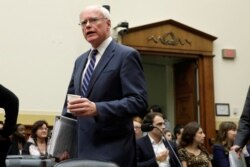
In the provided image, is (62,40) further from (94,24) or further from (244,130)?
(94,24)

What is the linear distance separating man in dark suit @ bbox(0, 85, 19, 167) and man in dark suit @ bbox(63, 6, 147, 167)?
31 cm

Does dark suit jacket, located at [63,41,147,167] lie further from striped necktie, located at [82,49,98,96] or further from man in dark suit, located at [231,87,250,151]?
man in dark suit, located at [231,87,250,151]

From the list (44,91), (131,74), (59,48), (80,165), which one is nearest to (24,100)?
(44,91)

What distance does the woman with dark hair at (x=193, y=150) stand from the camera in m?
5.17

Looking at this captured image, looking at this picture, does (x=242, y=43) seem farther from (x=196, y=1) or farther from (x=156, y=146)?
(x=156, y=146)

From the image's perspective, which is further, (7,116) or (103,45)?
(103,45)

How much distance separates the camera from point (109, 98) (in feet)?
8.37

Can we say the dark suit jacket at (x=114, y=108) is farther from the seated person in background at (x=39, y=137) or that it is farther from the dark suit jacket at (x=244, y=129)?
the seated person in background at (x=39, y=137)

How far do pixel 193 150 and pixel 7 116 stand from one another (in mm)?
3359

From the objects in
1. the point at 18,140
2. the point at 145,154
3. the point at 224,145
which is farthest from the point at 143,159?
the point at 18,140

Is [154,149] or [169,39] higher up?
[169,39]

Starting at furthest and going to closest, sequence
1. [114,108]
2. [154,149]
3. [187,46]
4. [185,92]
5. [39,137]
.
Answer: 1. [185,92]
2. [187,46]
3. [39,137]
4. [154,149]
5. [114,108]

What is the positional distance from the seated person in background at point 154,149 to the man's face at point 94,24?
1.86 meters

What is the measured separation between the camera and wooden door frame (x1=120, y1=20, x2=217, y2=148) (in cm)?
828
